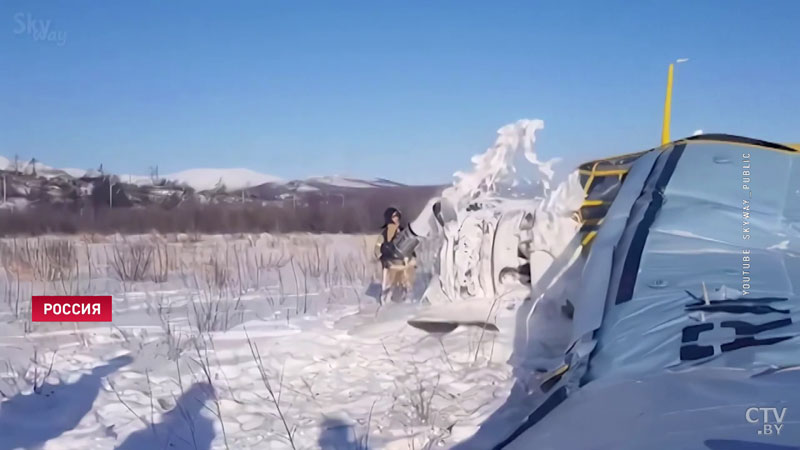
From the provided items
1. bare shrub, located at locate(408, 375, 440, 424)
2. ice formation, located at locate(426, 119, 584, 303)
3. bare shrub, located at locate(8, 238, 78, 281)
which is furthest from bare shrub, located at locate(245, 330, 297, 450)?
bare shrub, located at locate(8, 238, 78, 281)

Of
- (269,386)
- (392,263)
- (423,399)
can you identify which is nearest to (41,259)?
(392,263)

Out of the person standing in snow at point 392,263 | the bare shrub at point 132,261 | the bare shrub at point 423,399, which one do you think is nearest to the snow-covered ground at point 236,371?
the bare shrub at point 423,399

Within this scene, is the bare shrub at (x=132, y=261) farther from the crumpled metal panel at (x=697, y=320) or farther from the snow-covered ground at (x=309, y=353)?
the crumpled metal panel at (x=697, y=320)

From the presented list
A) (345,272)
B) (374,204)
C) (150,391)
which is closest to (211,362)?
(150,391)

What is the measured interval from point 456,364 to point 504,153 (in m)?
2.04

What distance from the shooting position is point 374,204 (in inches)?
331

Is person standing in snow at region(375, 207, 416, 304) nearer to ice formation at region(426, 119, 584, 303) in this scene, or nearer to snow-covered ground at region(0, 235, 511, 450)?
snow-covered ground at region(0, 235, 511, 450)

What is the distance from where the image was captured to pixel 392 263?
6918 millimetres

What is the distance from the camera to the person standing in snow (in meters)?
6.84

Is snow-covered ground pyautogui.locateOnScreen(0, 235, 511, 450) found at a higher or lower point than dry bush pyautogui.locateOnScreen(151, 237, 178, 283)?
lower

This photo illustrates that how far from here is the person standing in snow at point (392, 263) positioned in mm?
6844

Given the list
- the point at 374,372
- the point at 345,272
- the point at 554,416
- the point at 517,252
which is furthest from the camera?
the point at 345,272

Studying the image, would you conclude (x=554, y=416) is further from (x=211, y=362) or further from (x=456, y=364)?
(x=211, y=362)

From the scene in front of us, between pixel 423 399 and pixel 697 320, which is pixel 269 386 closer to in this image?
pixel 423 399
